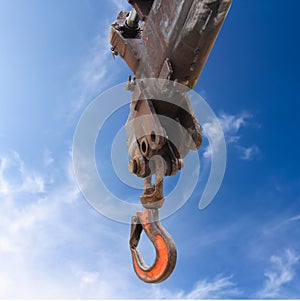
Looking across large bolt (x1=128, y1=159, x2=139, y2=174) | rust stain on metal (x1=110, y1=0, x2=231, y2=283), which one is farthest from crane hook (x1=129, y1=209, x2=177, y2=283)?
large bolt (x1=128, y1=159, x2=139, y2=174)

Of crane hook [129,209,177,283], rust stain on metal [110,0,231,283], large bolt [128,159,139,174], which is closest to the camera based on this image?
rust stain on metal [110,0,231,283]

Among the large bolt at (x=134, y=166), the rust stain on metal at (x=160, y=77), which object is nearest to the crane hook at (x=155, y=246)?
the rust stain on metal at (x=160, y=77)

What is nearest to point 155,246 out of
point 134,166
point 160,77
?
point 134,166

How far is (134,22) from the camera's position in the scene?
13.1ft

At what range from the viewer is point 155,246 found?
134 inches

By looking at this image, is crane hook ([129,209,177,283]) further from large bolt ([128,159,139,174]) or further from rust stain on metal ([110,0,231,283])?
large bolt ([128,159,139,174])

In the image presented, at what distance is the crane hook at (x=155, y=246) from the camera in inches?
126

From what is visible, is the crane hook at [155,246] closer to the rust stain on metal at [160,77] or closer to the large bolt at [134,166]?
the rust stain on metal at [160,77]

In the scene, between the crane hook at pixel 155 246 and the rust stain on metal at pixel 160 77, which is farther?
the crane hook at pixel 155 246

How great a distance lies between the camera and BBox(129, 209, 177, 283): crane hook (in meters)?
3.21

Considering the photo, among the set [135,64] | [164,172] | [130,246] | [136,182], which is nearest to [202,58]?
[135,64]

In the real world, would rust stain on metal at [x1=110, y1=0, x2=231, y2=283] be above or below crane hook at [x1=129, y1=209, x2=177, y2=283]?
above

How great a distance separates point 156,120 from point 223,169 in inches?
40.7

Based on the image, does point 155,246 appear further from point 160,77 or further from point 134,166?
point 160,77
